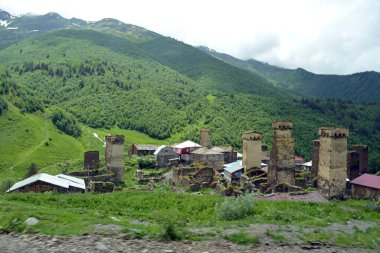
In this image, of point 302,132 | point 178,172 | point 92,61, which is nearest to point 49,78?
point 92,61

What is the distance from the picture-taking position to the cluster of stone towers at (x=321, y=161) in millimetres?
41469

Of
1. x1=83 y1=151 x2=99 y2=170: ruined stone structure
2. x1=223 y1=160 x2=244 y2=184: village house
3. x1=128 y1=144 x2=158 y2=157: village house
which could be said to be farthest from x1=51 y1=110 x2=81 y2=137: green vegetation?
x1=223 y1=160 x2=244 y2=184: village house

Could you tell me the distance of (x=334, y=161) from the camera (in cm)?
4144

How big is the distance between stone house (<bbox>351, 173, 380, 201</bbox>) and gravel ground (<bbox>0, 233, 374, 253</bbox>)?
34002mm

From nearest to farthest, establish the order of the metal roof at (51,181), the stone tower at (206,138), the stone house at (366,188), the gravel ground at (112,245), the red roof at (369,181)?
the gravel ground at (112,245), the metal roof at (51,181), the stone house at (366,188), the red roof at (369,181), the stone tower at (206,138)

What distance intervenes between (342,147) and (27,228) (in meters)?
36.4

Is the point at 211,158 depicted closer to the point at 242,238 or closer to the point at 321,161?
the point at 321,161

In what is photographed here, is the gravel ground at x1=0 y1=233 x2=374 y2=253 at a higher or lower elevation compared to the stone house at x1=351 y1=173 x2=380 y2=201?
higher

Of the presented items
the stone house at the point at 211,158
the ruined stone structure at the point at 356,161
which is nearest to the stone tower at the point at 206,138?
the stone house at the point at 211,158

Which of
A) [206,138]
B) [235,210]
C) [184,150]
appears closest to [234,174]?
[184,150]

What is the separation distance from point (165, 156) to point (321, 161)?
32.2 m

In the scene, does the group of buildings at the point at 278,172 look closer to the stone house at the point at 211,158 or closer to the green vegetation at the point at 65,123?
the stone house at the point at 211,158

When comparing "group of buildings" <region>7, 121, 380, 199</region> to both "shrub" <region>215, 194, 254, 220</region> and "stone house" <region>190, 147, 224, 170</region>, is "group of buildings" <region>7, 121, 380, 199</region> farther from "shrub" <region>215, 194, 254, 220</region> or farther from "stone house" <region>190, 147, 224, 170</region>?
"shrub" <region>215, 194, 254, 220</region>

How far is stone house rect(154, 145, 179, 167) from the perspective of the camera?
6824 centimetres
